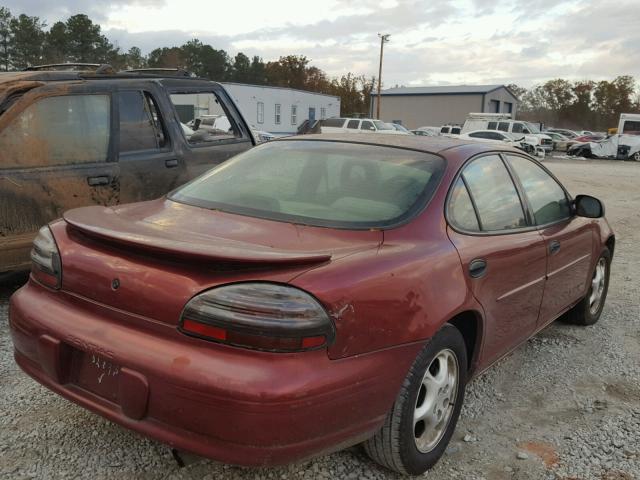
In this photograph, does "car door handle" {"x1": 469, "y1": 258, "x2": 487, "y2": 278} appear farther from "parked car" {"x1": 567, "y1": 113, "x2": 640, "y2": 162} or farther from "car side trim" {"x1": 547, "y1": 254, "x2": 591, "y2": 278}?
"parked car" {"x1": 567, "y1": 113, "x2": 640, "y2": 162}

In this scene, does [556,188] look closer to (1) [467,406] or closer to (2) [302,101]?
(1) [467,406]

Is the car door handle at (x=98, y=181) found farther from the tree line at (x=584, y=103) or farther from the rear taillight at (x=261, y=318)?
the tree line at (x=584, y=103)

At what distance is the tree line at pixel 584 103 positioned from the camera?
275 ft

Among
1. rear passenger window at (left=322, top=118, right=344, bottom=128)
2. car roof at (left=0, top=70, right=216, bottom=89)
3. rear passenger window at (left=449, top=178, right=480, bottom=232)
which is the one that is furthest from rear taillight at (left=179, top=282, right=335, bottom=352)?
rear passenger window at (left=322, top=118, right=344, bottom=128)

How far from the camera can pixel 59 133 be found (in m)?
4.59

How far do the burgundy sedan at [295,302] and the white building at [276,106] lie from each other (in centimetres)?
3890

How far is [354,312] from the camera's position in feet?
6.95

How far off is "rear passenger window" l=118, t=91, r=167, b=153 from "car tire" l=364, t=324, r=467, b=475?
11.3ft

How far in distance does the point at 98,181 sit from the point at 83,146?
302mm

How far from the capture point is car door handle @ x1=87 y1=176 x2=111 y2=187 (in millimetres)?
4672

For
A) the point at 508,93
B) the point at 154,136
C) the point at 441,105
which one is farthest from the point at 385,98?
the point at 154,136

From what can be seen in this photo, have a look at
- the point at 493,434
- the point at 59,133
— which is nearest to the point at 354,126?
the point at 59,133

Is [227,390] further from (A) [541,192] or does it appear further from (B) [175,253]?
(A) [541,192]

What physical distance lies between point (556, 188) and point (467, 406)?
1.68 m
